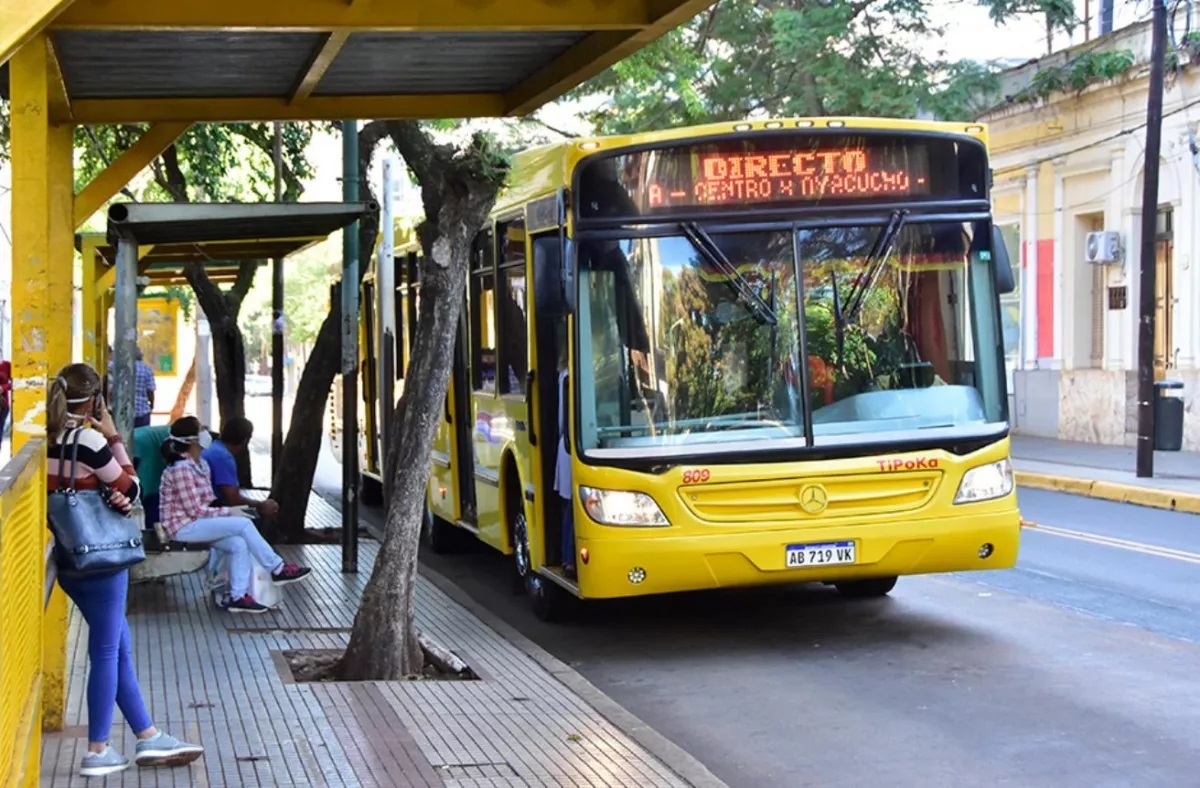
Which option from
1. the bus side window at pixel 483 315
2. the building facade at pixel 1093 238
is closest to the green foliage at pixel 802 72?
the building facade at pixel 1093 238

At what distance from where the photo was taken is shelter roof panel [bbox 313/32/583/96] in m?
7.89

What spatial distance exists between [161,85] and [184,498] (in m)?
3.22

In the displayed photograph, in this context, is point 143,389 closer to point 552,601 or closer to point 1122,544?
point 552,601

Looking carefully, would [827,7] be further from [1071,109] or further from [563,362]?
[563,362]

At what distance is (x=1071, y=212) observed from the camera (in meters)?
28.1

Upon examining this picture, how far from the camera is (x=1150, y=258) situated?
20.6 metres

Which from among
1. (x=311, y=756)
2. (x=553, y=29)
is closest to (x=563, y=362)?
(x=553, y=29)

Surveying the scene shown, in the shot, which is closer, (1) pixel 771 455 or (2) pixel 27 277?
(2) pixel 27 277

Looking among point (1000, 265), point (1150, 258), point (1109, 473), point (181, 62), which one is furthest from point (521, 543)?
point (1109, 473)

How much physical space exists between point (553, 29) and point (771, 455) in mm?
2942

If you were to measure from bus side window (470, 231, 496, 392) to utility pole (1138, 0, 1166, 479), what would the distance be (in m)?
11.2

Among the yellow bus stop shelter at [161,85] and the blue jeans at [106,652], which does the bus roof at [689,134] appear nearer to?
the yellow bus stop shelter at [161,85]

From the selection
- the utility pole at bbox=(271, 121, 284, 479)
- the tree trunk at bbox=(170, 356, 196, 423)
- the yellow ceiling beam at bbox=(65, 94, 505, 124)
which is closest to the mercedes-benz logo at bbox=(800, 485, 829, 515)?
the yellow ceiling beam at bbox=(65, 94, 505, 124)

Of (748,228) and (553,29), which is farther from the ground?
(553,29)
